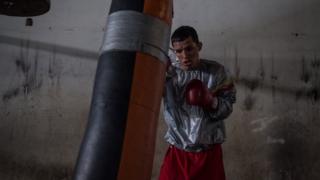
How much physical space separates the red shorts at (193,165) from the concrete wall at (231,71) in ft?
2.31

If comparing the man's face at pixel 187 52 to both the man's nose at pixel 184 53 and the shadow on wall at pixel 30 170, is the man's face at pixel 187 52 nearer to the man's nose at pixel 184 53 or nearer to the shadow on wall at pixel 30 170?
the man's nose at pixel 184 53

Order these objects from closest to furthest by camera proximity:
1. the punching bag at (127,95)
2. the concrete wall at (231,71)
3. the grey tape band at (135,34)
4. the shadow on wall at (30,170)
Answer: the punching bag at (127,95)
the grey tape band at (135,34)
the concrete wall at (231,71)
the shadow on wall at (30,170)

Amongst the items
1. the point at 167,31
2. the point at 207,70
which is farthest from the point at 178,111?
the point at 167,31

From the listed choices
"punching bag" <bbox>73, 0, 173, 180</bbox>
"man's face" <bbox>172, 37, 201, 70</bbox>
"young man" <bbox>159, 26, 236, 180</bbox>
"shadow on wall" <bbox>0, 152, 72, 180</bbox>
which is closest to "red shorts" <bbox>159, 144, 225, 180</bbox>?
"young man" <bbox>159, 26, 236, 180</bbox>

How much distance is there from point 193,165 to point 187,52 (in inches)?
20.3

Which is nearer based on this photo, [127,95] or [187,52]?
[127,95]

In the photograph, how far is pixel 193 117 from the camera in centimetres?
197

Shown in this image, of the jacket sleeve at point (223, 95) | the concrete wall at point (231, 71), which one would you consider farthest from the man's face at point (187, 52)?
the concrete wall at point (231, 71)

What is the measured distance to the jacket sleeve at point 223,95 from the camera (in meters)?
1.92

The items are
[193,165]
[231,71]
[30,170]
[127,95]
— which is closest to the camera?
[127,95]

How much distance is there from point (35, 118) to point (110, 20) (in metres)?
1.58

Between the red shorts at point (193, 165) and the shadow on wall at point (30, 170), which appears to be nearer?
the red shorts at point (193, 165)

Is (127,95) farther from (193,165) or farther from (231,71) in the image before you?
(231,71)

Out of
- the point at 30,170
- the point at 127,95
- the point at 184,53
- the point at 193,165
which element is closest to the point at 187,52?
the point at 184,53
